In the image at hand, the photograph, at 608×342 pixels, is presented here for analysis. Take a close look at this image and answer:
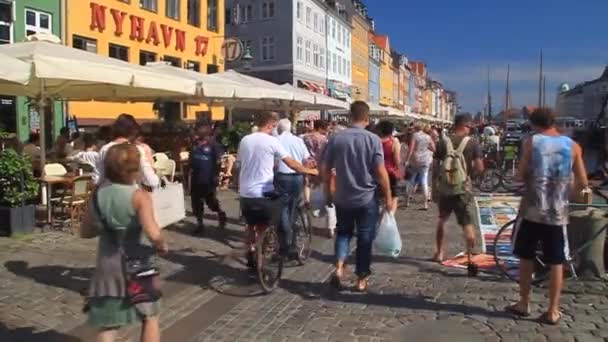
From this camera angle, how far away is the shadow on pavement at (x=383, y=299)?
19.8 ft

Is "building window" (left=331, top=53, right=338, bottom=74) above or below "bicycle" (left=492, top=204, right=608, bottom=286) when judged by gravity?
above

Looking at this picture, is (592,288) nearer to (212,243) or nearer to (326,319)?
(326,319)

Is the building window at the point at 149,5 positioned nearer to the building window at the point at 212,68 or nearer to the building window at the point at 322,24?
the building window at the point at 212,68

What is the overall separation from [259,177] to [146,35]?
2381 centimetres

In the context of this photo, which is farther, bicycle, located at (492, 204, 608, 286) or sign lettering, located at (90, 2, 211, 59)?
sign lettering, located at (90, 2, 211, 59)

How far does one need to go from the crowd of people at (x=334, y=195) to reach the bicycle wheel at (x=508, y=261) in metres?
0.38

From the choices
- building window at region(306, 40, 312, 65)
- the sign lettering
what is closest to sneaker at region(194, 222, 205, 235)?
the sign lettering

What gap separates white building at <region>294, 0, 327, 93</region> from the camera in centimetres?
5331

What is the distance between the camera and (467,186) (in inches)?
298

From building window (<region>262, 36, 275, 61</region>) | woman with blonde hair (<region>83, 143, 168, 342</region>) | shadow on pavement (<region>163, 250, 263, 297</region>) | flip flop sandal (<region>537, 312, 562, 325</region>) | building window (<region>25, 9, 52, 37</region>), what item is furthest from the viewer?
building window (<region>262, 36, 275, 61</region>)

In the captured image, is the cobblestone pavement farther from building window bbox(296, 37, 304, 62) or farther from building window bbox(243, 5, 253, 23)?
building window bbox(243, 5, 253, 23)

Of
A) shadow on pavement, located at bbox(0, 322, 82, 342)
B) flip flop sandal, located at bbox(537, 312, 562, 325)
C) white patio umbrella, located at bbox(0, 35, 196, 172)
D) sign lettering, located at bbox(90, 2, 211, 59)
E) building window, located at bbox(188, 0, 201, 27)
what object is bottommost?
shadow on pavement, located at bbox(0, 322, 82, 342)

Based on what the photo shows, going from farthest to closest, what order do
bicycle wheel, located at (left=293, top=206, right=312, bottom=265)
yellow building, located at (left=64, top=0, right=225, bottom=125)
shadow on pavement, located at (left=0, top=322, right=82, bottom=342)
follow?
yellow building, located at (left=64, top=0, right=225, bottom=125), bicycle wheel, located at (left=293, top=206, right=312, bottom=265), shadow on pavement, located at (left=0, top=322, right=82, bottom=342)

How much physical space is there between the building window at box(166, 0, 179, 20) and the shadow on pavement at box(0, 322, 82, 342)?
90.4 ft
